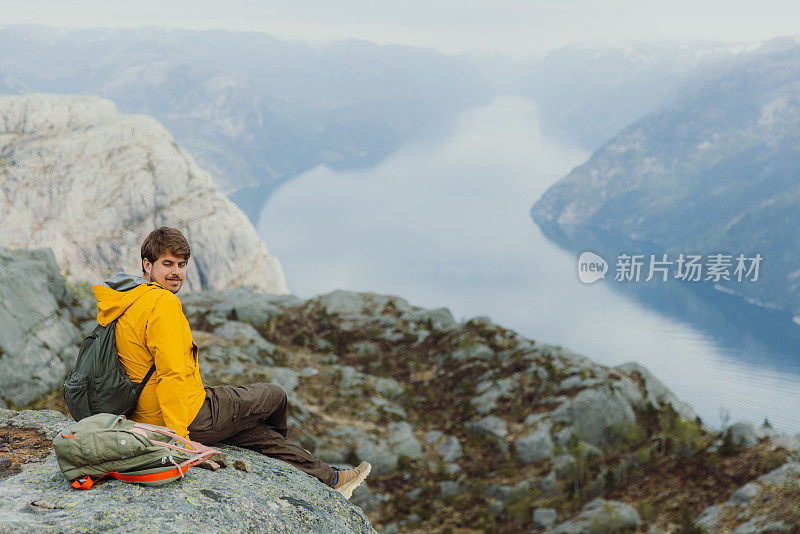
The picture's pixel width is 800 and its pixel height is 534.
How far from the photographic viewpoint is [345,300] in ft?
101

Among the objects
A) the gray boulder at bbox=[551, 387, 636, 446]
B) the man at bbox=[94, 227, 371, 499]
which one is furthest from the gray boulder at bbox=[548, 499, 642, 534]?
the man at bbox=[94, 227, 371, 499]

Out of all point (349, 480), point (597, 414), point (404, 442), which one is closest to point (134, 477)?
point (349, 480)

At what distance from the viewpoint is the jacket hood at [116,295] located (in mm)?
5172

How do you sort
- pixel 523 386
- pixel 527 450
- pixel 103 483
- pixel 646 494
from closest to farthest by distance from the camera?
1. pixel 103 483
2. pixel 646 494
3. pixel 527 450
4. pixel 523 386

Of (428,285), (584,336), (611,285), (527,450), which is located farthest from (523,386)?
(611,285)

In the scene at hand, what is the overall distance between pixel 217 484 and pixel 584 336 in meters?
146

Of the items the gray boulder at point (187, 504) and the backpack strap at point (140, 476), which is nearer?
the gray boulder at point (187, 504)

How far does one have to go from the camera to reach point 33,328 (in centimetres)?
1666

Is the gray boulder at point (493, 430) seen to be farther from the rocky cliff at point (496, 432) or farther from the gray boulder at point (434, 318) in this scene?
the gray boulder at point (434, 318)

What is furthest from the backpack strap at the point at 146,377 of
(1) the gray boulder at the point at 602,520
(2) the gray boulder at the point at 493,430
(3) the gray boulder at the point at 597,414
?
(3) the gray boulder at the point at 597,414

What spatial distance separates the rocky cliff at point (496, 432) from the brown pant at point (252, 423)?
33.3ft

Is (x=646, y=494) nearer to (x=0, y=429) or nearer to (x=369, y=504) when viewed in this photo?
(x=369, y=504)

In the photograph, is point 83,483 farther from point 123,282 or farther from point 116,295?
point 123,282

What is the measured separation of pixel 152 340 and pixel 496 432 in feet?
56.7
